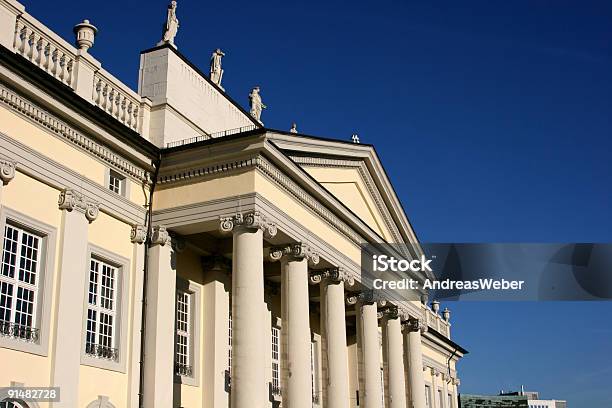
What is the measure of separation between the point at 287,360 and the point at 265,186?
193 inches

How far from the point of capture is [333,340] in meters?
24.4

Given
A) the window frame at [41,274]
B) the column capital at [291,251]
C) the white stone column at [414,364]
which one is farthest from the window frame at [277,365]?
the window frame at [41,274]

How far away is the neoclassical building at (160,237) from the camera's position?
58.0ft

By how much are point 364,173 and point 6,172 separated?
47.0 ft

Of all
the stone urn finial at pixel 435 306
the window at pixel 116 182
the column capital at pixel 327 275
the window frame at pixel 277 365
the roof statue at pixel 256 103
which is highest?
the roof statue at pixel 256 103

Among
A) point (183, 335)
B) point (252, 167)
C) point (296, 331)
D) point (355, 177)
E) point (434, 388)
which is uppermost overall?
point (355, 177)

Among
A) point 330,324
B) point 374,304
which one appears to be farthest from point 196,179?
point 374,304

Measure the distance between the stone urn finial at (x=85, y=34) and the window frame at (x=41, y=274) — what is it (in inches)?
207

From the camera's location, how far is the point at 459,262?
28047 millimetres

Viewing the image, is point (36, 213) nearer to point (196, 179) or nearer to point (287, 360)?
point (196, 179)

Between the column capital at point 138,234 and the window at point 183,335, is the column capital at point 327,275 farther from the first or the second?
the column capital at point 138,234

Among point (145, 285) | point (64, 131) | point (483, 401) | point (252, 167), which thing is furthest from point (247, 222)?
point (483, 401)

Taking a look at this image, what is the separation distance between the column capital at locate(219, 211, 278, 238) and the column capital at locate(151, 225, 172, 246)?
5.64 ft

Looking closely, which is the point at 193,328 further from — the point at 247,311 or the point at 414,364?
the point at 414,364
